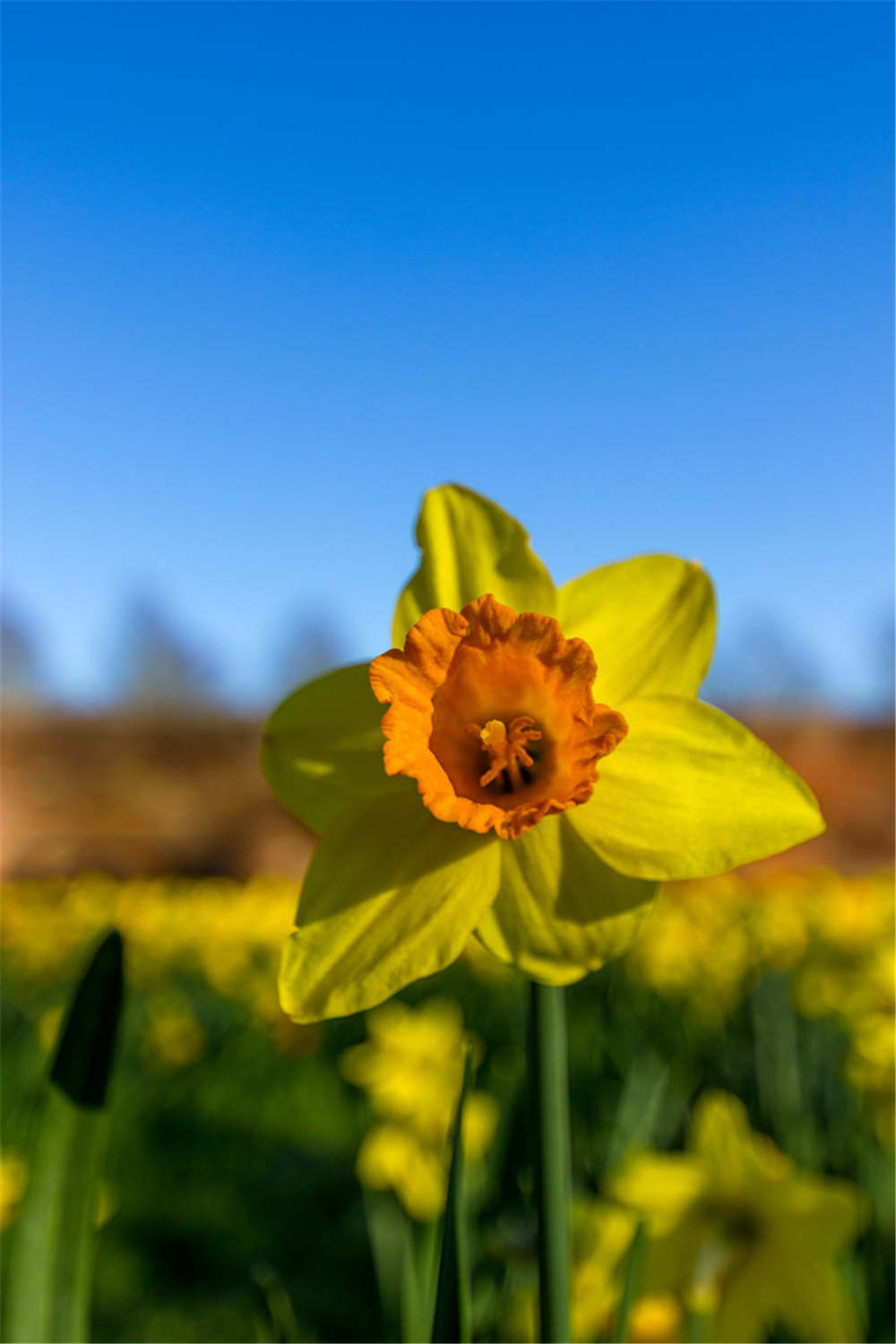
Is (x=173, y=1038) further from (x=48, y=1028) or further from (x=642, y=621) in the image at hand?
(x=642, y=621)

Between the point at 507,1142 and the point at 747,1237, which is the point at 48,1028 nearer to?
the point at 507,1142

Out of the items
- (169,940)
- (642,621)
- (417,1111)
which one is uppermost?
(169,940)

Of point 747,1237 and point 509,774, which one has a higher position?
point 509,774

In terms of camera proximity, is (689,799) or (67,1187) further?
(67,1187)

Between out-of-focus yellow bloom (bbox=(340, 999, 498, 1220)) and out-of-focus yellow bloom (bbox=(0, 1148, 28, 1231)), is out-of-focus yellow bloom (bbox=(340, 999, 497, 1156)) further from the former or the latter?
out-of-focus yellow bloom (bbox=(0, 1148, 28, 1231))

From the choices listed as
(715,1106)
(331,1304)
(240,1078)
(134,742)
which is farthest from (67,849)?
(715,1106)

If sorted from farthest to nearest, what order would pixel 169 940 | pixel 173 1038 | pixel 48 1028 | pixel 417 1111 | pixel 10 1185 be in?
pixel 169 940 < pixel 173 1038 < pixel 48 1028 < pixel 417 1111 < pixel 10 1185

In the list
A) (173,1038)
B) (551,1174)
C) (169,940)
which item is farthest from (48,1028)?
(551,1174)

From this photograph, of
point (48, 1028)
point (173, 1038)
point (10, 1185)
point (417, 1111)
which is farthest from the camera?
point (173, 1038)
